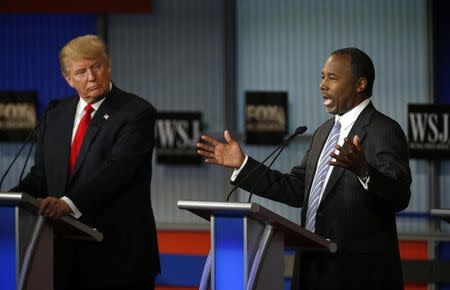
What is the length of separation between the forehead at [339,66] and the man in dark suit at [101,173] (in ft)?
2.82

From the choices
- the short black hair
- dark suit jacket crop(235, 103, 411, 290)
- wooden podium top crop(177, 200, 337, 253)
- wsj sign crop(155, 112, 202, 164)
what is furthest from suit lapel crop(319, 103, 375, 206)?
wsj sign crop(155, 112, 202, 164)

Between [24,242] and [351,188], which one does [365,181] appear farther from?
[24,242]

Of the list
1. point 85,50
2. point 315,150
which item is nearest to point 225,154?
point 315,150

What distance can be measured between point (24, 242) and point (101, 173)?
48 cm

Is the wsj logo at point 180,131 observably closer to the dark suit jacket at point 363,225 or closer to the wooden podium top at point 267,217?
the dark suit jacket at point 363,225

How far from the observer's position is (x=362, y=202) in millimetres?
3725

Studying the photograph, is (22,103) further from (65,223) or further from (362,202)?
(362,202)

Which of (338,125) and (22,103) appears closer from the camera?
(338,125)

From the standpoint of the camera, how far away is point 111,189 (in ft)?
13.4

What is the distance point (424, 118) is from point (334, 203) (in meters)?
3.30

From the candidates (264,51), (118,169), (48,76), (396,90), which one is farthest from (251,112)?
(118,169)

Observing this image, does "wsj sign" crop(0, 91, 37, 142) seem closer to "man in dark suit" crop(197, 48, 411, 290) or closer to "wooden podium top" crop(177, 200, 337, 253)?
"man in dark suit" crop(197, 48, 411, 290)

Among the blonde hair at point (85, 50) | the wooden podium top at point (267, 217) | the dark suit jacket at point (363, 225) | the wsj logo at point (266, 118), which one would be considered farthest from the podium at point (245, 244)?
the wsj logo at point (266, 118)

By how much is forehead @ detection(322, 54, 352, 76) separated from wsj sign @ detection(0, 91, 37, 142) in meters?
3.83
